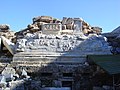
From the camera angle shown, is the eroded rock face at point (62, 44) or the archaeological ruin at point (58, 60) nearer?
the archaeological ruin at point (58, 60)

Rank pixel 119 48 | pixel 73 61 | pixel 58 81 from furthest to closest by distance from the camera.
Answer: pixel 119 48 < pixel 73 61 < pixel 58 81

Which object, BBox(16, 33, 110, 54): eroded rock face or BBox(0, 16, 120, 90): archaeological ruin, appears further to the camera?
BBox(16, 33, 110, 54): eroded rock face

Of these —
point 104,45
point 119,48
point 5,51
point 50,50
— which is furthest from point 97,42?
point 5,51

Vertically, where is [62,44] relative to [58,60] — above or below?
above

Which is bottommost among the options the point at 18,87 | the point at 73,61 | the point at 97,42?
the point at 18,87

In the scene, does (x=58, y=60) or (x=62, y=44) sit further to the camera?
(x=62, y=44)

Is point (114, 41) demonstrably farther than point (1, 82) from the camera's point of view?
Yes

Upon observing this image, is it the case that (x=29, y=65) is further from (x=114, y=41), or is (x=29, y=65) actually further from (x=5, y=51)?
(x=114, y=41)

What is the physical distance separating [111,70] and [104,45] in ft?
20.1

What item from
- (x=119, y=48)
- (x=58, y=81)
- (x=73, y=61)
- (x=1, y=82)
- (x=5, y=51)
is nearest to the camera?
(x=1, y=82)

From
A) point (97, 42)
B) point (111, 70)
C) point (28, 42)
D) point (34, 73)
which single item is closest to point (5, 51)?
point (28, 42)

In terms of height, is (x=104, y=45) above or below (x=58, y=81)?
above

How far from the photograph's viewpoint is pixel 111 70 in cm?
1522

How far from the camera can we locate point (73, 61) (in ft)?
66.1
